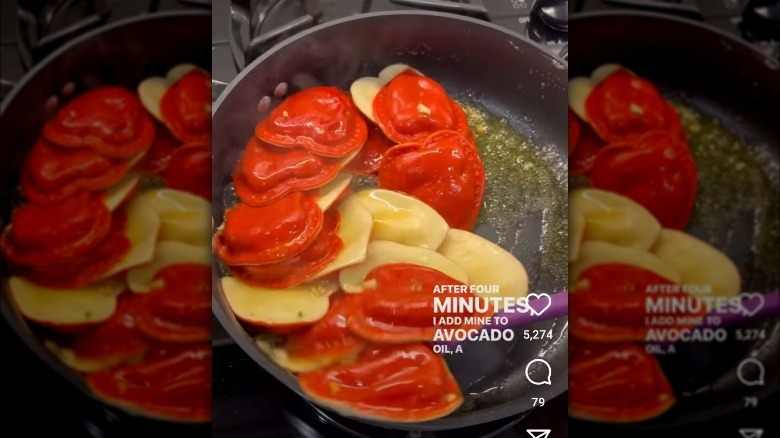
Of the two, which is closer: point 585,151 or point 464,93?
point 464,93

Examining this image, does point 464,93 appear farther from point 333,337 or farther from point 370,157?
point 333,337

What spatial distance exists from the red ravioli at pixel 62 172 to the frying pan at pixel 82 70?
0.11ft

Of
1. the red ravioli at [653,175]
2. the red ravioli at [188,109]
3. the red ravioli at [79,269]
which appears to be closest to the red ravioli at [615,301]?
the red ravioli at [653,175]

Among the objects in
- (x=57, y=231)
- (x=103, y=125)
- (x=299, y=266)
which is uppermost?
(x=103, y=125)

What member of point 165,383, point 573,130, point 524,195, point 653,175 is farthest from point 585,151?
point 165,383

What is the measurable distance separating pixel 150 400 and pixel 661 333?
1289mm

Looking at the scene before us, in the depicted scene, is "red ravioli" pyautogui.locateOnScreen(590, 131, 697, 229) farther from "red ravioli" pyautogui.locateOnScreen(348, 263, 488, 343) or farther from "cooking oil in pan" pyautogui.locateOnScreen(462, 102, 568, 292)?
"red ravioli" pyautogui.locateOnScreen(348, 263, 488, 343)

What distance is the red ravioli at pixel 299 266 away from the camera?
1848 millimetres

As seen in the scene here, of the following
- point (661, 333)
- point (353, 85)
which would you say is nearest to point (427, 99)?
point (353, 85)

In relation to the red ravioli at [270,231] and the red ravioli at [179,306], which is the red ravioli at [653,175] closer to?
the red ravioli at [270,231]

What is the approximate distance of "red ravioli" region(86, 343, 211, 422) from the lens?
6.55 feet

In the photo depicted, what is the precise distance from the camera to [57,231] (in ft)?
6.34

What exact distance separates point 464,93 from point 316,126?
37 centimetres

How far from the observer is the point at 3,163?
1970 mm
